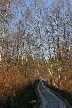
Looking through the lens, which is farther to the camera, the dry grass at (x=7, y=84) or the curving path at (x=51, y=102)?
the curving path at (x=51, y=102)

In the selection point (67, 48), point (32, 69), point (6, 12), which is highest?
point (6, 12)

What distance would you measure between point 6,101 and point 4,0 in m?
12.0

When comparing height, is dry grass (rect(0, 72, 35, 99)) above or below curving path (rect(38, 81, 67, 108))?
above

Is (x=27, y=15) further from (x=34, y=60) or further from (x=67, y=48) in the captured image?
(x=34, y=60)

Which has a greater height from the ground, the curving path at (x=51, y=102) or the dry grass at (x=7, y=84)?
the dry grass at (x=7, y=84)

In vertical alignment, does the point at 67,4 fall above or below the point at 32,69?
above

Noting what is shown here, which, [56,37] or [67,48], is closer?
[56,37]

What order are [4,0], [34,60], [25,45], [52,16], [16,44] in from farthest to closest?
[34,60] < [25,45] < [16,44] < [52,16] < [4,0]

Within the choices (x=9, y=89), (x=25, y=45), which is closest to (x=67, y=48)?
(x=25, y=45)

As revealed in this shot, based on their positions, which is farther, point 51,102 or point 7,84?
point 51,102

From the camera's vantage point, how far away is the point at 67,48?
53062 millimetres

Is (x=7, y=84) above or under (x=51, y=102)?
above

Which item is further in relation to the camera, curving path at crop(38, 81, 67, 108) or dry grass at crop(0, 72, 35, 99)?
curving path at crop(38, 81, 67, 108)

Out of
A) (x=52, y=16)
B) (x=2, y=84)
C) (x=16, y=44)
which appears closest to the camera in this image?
(x=2, y=84)
